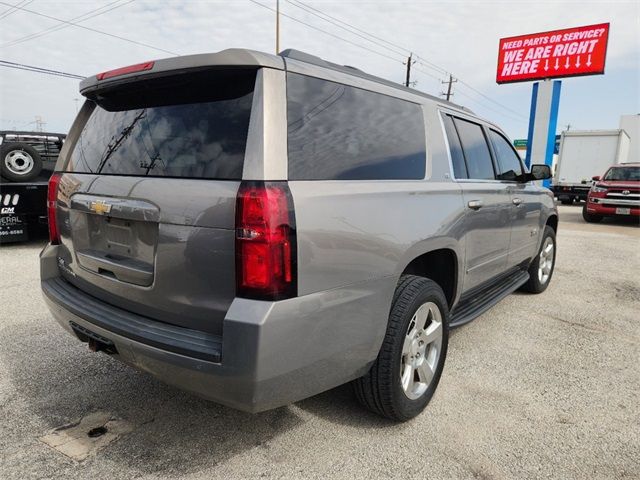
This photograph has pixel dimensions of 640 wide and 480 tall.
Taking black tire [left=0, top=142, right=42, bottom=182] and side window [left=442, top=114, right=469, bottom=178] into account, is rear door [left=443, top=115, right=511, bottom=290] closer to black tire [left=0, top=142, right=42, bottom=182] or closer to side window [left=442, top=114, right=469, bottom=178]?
side window [left=442, top=114, right=469, bottom=178]

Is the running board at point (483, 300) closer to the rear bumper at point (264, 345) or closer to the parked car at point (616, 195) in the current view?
the rear bumper at point (264, 345)

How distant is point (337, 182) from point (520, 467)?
1.65 m

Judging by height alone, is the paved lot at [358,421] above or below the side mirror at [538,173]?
below

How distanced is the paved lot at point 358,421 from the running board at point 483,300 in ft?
1.27

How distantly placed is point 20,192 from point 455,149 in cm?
642

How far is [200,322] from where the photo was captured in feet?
6.26

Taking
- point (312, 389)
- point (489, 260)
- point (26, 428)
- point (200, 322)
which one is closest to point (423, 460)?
point (312, 389)

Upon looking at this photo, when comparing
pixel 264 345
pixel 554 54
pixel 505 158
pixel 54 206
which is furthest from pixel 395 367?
pixel 554 54

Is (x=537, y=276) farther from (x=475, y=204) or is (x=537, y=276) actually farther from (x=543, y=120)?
(x=543, y=120)

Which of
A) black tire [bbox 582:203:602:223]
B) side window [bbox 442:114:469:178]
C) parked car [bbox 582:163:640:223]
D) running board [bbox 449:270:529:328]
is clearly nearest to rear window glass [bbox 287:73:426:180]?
side window [bbox 442:114:469:178]

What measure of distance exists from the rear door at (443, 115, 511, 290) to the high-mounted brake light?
1.98 m

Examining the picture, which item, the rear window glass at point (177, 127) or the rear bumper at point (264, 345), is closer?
the rear bumper at point (264, 345)

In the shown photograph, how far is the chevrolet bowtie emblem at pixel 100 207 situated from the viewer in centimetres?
218

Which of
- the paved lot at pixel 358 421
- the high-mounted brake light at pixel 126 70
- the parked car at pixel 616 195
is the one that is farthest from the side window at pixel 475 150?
the parked car at pixel 616 195
